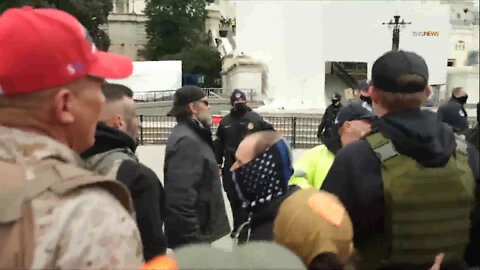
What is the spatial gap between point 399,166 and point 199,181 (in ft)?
5.05

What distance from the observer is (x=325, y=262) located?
1450 millimetres

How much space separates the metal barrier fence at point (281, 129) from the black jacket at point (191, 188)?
40.1 ft

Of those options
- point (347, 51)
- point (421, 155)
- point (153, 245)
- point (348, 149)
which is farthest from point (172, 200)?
point (347, 51)

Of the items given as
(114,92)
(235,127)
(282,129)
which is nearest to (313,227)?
(114,92)

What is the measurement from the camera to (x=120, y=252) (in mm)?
1271

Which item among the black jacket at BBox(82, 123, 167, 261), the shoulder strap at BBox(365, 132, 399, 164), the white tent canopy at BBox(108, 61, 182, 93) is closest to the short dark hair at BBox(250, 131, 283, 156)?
the shoulder strap at BBox(365, 132, 399, 164)

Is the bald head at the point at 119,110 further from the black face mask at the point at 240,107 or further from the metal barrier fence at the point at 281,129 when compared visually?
the metal barrier fence at the point at 281,129

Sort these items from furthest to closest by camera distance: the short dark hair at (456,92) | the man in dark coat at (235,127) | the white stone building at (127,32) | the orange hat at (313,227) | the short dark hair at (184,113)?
the white stone building at (127,32)
the short dark hair at (456,92)
the man in dark coat at (235,127)
the short dark hair at (184,113)
the orange hat at (313,227)

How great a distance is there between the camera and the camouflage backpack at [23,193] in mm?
1199

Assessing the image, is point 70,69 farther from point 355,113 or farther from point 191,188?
point 355,113

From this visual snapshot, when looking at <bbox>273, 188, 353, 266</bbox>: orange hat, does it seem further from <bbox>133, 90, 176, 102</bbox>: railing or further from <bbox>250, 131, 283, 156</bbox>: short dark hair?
<bbox>133, 90, 176, 102</bbox>: railing

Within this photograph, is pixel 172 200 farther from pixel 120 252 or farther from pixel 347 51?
pixel 347 51

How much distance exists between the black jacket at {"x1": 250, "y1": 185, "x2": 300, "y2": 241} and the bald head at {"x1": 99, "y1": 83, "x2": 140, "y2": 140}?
84 cm

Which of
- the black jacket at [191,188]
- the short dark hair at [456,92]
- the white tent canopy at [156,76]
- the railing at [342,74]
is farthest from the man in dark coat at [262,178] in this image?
the railing at [342,74]
